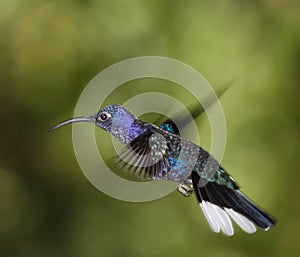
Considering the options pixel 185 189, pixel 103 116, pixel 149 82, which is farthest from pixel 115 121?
pixel 149 82

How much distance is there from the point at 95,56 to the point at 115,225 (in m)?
0.57

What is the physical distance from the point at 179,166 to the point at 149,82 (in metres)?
1.13

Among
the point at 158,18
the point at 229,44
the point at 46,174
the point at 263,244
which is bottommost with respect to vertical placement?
the point at 46,174

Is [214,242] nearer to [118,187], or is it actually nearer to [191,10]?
[118,187]

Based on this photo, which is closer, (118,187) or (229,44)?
(118,187)

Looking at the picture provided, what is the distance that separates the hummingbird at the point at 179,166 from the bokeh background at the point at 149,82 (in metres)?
1.09

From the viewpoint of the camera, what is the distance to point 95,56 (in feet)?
6.23

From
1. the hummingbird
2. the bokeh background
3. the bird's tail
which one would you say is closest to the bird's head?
the hummingbird

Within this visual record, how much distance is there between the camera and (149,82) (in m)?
1.75

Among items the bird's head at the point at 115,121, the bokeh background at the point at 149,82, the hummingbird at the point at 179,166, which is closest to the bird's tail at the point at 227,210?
the hummingbird at the point at 179,166

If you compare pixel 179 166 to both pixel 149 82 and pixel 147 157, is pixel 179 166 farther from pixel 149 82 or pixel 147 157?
pixel 149 82

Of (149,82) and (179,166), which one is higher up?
(149,82)

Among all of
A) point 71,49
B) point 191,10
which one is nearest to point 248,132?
point 191,10

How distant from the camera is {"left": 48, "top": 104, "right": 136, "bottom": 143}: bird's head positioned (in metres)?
0.59
